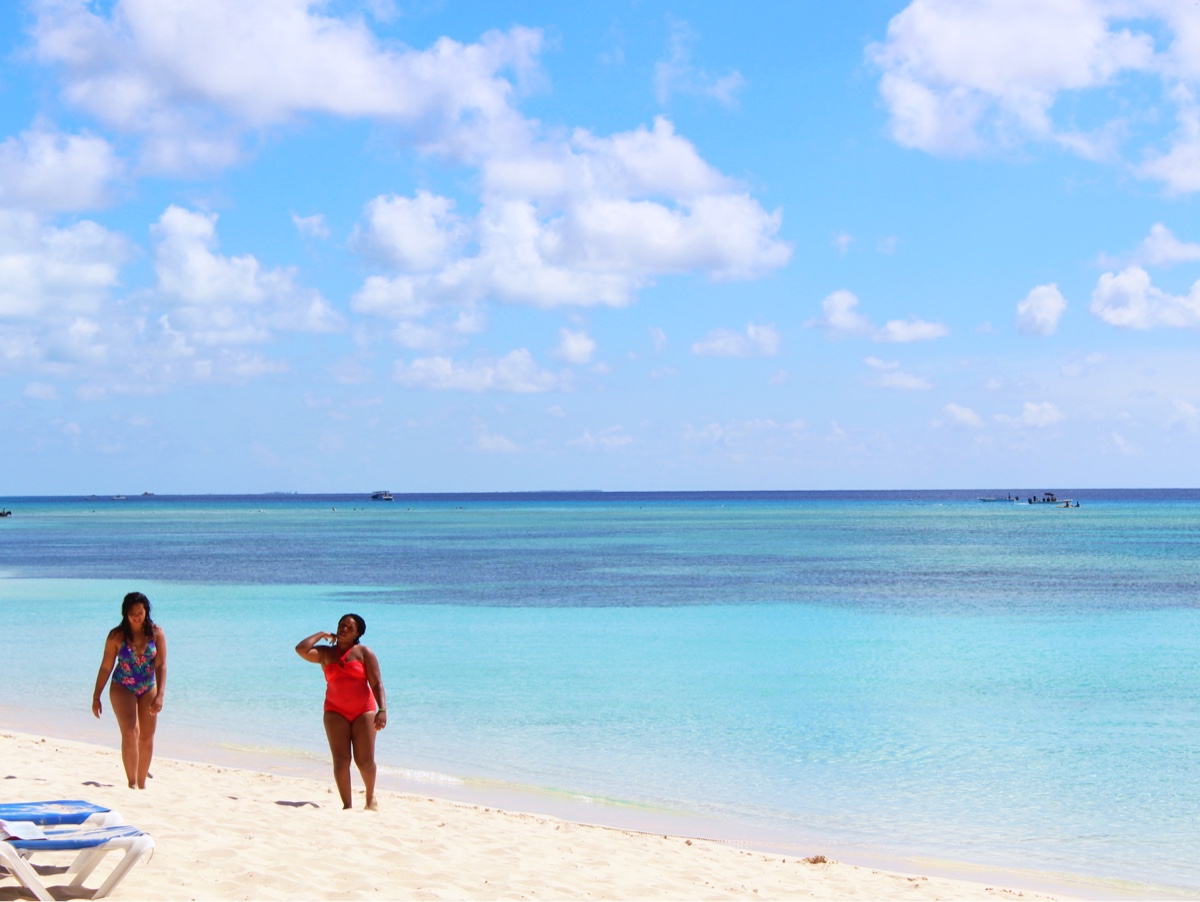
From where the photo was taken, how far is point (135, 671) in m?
9.73

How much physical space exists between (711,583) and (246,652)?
19192mm

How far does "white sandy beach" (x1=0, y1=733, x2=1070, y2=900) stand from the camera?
7145mm

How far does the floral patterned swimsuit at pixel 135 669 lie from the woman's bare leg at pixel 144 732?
7cm

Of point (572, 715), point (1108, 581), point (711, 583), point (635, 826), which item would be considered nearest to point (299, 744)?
point (572, 715)

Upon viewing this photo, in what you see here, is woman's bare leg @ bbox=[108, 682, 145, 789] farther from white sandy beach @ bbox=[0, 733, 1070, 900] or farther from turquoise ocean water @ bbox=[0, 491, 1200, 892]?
turquoise ocean water @ bbox=[0, 491, 1200, 892]

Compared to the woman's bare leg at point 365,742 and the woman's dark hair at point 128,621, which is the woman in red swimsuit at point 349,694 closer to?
the woman's bare leg at point 365,742

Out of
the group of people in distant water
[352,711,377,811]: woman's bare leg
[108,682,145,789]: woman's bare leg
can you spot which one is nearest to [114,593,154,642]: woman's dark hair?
the group of people in distant water

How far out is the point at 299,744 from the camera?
47.4ft

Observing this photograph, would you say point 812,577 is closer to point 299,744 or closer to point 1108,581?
point 1108,581

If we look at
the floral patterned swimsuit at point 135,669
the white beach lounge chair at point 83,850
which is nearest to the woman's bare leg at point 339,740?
the floral patterned swimsuit at point 135,669

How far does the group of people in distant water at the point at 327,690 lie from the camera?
9.17 metres

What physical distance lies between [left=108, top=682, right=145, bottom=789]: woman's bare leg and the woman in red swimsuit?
1.76 meters

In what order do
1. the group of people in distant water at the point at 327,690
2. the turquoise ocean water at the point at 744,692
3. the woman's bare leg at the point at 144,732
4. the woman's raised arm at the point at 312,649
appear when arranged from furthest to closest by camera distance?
the turquoise ocean water at the point at 744,692 → the woman's bare leg at the point at 144,732 → the group of people in distant water at the point at 327,690 → the woman's raised arm at the point at 312,649

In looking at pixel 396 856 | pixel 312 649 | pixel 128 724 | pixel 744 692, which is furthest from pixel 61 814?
pixel 744 692
